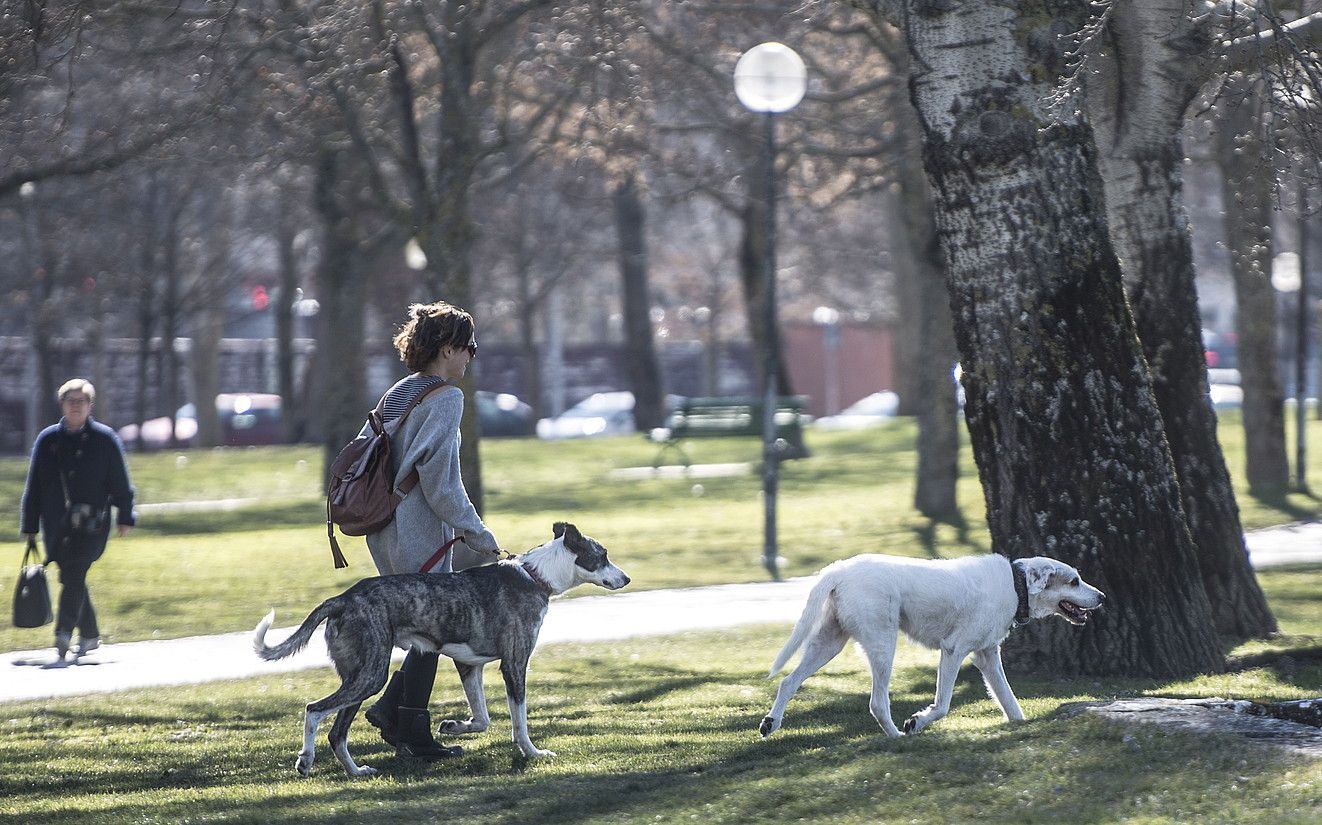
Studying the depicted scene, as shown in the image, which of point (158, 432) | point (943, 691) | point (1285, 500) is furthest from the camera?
point (158, 432)

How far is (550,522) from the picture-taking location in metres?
20.0

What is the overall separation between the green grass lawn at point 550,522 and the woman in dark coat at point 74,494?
47.6 inches

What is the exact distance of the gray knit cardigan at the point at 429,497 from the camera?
7141mm

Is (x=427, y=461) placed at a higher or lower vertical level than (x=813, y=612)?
higher

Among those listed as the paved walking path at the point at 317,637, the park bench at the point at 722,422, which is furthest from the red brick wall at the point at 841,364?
the paved walking path at the point at 317,637

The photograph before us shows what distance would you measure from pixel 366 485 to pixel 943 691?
2590mm

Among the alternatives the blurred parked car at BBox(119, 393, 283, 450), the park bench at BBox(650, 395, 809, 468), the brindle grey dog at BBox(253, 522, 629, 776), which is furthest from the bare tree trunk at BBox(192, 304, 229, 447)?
the brindle grey dog at BBox(253, 522, 629, 776)

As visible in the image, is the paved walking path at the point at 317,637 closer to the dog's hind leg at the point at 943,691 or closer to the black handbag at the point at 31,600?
the black handbag at the point at 31,600

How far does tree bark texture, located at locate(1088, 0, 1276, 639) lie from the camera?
10.2 metres

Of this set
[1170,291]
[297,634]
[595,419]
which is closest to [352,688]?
[297,634]

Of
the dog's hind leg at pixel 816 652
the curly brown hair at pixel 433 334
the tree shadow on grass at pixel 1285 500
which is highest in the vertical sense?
the curly brown hair at pixel 433 334

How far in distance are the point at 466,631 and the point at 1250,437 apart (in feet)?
54.8

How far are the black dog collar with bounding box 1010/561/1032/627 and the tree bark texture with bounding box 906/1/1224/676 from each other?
1.26 metres

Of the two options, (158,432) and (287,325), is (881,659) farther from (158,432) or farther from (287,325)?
(158,432)
